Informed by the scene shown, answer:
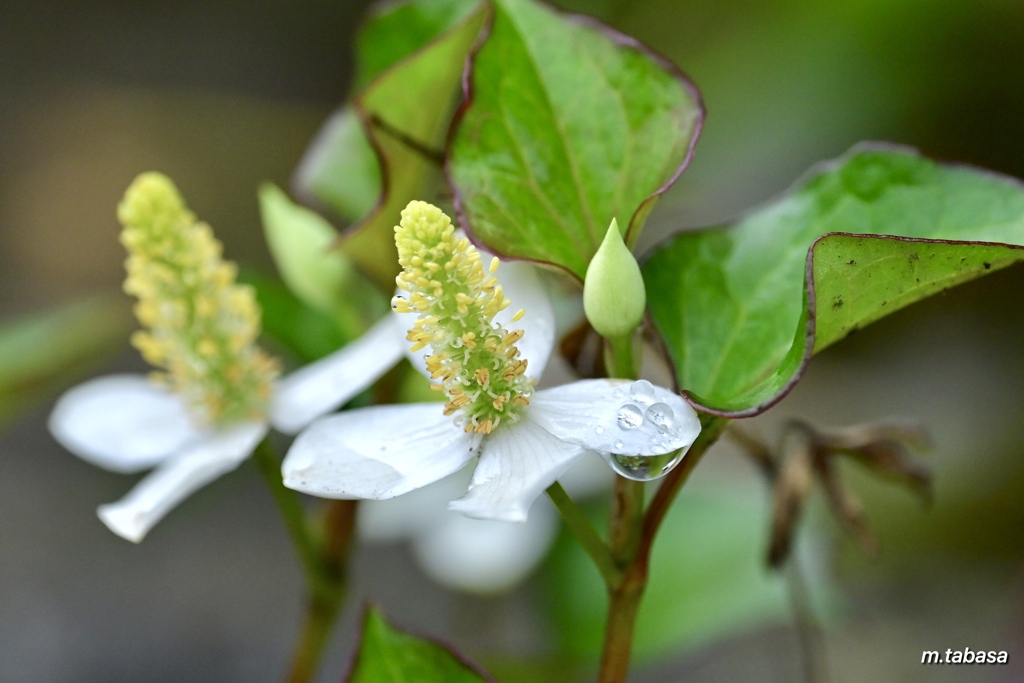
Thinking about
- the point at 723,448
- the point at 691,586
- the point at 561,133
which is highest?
the point at 561,133

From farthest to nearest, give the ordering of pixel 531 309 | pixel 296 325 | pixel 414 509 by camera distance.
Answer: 1. pixel 414 509
2. pixel 296 325
3. pixel 531 309

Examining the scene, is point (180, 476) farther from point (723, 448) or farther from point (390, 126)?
point (723, 448)

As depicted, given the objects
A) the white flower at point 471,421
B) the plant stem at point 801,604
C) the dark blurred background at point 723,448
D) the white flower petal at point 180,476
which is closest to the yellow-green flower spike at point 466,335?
the white flower at point 471,421

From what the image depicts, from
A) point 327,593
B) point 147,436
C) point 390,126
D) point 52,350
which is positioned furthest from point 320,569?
point 52,350

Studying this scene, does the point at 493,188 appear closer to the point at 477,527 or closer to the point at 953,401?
the point at 477,527

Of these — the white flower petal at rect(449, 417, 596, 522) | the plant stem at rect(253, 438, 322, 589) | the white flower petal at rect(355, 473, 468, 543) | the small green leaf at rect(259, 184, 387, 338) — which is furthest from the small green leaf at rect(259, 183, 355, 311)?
the white flower petal at rect(355, 473, 468, 543)

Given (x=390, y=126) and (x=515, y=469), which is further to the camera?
(x=390, y=126)

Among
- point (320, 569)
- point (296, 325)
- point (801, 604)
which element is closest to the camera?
point (320, 569)

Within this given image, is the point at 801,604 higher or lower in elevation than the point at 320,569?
lower
